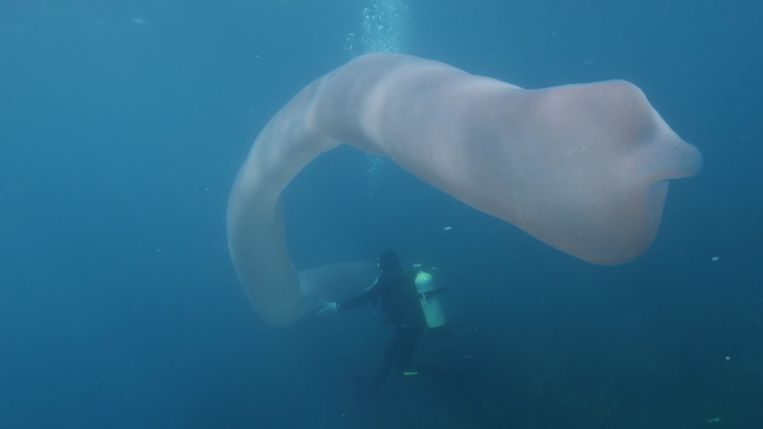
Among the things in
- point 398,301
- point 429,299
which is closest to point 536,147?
point 429,299

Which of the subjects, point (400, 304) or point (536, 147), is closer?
point (536, 147)

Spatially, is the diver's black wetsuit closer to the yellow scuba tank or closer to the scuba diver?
the scuba diver

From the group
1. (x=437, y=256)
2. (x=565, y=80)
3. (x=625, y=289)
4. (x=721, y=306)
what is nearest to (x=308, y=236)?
(x=437, y=256)

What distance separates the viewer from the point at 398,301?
27.4 ft

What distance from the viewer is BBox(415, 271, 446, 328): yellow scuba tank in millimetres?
8070

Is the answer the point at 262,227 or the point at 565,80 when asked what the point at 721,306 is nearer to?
the point at 262,227

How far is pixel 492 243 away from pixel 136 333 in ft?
34.9

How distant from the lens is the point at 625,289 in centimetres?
1010

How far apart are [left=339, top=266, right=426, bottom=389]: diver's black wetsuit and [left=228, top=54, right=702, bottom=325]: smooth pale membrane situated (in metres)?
4.28

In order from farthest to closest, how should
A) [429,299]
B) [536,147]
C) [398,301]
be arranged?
[398,301], [429,299], [536,147]

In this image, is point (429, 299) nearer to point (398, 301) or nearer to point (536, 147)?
point (398, 301)

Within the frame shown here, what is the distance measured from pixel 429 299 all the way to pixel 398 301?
0.48 m

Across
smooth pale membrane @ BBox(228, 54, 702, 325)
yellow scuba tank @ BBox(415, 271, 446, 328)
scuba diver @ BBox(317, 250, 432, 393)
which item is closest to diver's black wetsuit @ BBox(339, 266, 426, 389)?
scuba diver @ BBox(317, 250, 432, 393)

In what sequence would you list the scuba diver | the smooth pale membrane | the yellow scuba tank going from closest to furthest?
the smooth pale membrane → the yellow scuba tank → the scuba diver
